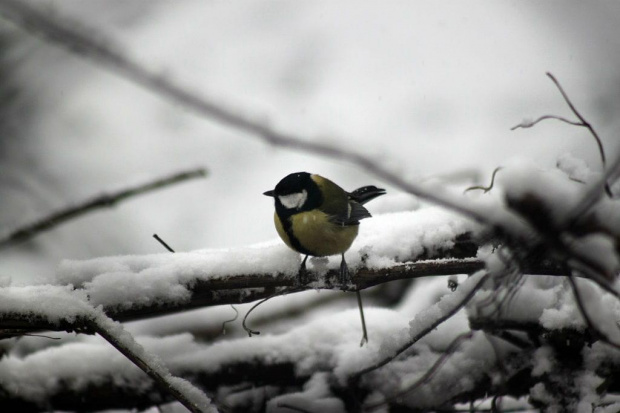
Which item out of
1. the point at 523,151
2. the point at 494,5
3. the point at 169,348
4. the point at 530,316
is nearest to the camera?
the point at 530,316

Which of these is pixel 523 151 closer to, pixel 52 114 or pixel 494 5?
pixel 494 5

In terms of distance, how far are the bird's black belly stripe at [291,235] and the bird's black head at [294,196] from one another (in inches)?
3.6

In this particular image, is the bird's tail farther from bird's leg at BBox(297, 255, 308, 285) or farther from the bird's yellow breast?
bird's leg at BBox(297, 255, 308, 285)

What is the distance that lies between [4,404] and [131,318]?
0.62m

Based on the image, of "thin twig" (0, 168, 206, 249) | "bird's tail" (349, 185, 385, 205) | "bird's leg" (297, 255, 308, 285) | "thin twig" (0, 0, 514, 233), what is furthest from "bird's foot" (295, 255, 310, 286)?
"thin twig" (0, 0, 514, 233)

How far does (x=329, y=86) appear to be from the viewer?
772 cm

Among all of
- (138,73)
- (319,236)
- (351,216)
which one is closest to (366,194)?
(351,216)

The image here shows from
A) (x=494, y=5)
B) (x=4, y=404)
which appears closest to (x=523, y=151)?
(x=494, y=5)

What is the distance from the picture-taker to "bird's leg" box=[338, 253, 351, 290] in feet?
6.33

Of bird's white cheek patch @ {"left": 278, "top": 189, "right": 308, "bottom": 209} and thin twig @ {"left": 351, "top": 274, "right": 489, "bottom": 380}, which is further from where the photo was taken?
bird's white cheek patch @ {"left": 278, "top": 189, "right": 308, "bottom": 209}

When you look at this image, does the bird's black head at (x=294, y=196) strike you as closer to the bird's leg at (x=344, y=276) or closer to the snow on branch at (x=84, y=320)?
the bird's leg at (x=344, y=276)

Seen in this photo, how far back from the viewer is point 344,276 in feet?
6.47

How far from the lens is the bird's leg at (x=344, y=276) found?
193cm

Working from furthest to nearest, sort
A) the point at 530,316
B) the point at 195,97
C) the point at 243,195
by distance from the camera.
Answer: the point at 243,195
the point at 530,316
the point at 195,97
